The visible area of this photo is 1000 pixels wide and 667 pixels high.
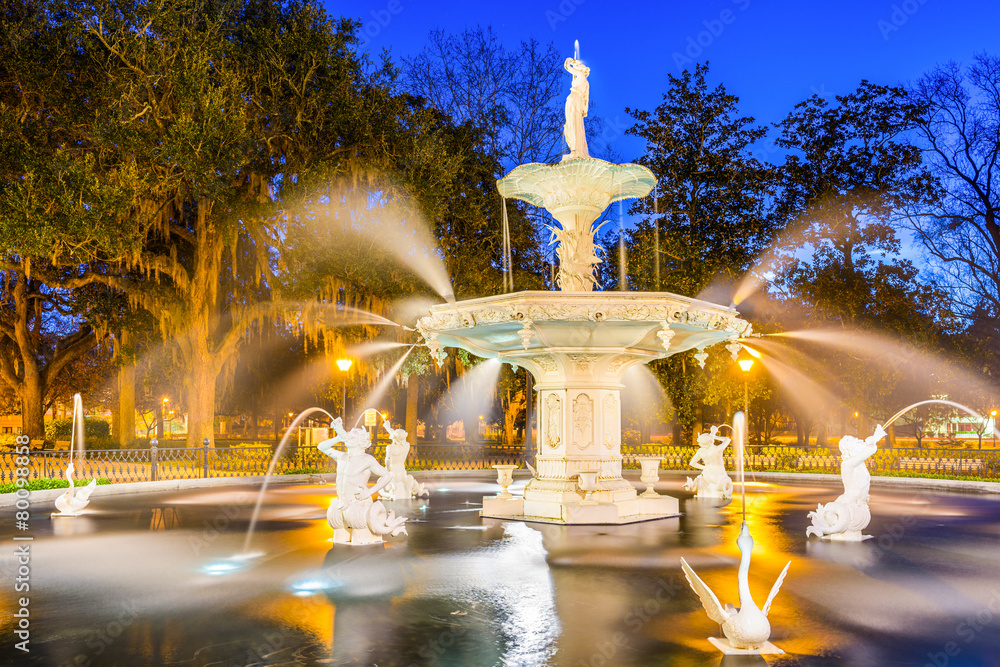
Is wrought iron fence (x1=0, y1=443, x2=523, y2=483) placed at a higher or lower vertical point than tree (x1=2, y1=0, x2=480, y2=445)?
lower

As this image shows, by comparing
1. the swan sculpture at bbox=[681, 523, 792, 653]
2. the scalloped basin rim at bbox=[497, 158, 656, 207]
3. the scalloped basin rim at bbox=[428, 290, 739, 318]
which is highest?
the scalloped basin rim at bbox=[497, 158, 656, 207]

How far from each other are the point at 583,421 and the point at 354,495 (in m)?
4.99

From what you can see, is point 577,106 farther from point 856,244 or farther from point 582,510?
point 856,244

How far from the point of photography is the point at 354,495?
1077 centimetres

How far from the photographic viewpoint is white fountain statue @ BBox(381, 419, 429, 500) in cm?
1644

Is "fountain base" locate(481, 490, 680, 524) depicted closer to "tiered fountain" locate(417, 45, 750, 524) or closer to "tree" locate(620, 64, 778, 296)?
"tiered fountain" locate(417, 45, 750, 524)

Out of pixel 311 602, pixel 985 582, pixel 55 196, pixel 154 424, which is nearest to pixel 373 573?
pixel 311 602

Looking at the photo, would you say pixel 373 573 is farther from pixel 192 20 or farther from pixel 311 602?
pixel 192 20

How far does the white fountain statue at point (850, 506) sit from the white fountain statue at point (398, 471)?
8.49 meters

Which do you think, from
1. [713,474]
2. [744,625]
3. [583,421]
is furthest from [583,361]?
[744,625]

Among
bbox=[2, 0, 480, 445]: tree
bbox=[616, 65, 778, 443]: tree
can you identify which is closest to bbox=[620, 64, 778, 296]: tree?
bbox=[616, 65, 778, 443]: tree

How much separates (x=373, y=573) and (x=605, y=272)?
128ft

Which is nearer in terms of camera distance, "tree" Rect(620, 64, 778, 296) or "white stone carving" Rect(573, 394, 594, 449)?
"white stone carving" Rect(573, 394, 594, 449)

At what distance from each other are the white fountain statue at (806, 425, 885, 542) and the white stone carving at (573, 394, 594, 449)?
4.13m
